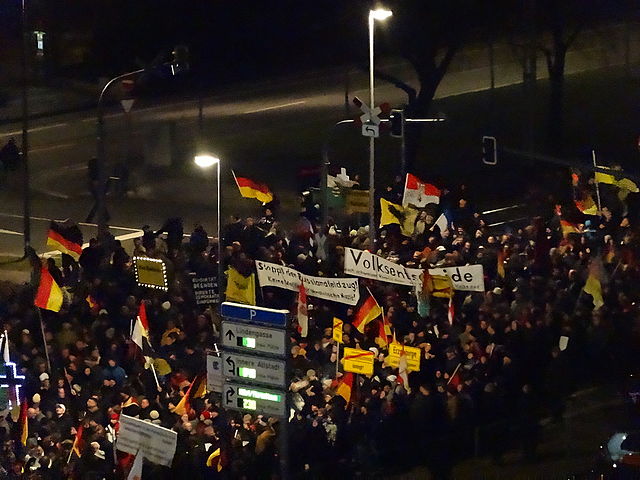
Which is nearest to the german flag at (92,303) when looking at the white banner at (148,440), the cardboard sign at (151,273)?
the cardboard sign at (151,273)

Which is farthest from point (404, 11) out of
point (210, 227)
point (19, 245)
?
point (19, 245)

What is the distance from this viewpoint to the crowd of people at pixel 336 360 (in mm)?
16406

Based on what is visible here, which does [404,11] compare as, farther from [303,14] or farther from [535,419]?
[535,419]

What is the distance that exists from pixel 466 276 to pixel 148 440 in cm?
543

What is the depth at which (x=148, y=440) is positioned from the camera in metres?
15.5

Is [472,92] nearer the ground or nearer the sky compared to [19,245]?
nearer the sky

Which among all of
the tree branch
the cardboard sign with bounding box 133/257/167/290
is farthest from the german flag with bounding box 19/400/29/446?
the tree branch

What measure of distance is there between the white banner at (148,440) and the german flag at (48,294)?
168 inches

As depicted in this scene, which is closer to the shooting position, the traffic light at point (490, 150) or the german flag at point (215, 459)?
the german flag at point (215, 459)

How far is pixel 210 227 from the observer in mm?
34125

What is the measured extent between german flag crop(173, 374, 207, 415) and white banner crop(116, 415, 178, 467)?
1668 millimetres

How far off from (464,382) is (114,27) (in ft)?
94.2

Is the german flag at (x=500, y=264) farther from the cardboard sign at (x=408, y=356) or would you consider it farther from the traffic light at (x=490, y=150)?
the cardboard sign at (x=408, y=356)

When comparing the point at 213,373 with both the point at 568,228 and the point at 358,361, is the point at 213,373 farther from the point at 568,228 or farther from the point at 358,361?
the point at 568,228
